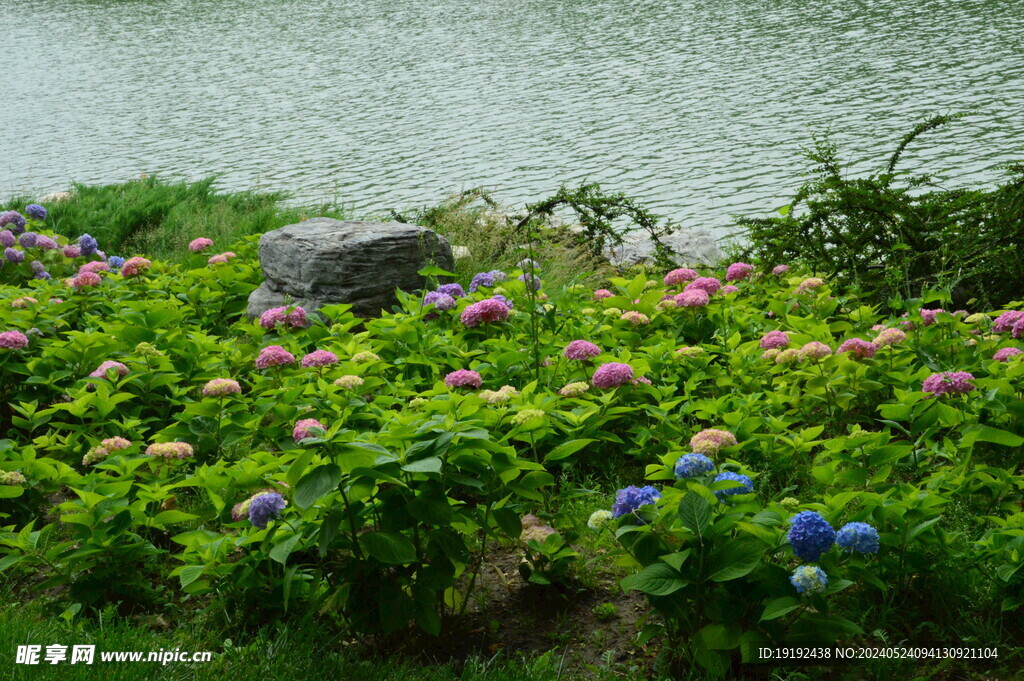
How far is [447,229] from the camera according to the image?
24.8 ft

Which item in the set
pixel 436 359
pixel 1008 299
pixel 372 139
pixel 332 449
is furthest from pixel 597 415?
pixel 372 139

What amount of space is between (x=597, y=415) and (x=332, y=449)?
1.33 metres

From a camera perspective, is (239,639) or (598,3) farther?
(598,3)

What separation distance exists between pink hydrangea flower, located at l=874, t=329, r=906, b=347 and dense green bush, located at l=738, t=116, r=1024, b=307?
1150mm

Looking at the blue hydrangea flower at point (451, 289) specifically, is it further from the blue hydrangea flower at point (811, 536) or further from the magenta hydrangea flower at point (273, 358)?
the blue hydrangea flower at point (811, 536)

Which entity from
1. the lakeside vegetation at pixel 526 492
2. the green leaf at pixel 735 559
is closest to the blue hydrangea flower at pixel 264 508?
the lakeside vegetation at pixel 526 492

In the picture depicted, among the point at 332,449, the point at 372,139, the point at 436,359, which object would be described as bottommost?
the point at 372,139

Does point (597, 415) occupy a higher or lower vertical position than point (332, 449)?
lower

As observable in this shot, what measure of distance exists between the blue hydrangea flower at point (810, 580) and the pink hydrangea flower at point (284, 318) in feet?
10.3

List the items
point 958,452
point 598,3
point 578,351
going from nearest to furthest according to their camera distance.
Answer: point 958,452
point 578,351
point 598,3

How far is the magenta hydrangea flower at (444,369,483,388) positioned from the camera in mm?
3744

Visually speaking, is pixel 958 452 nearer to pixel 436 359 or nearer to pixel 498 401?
pixel 498 401

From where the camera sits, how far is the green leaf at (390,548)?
2.44 m

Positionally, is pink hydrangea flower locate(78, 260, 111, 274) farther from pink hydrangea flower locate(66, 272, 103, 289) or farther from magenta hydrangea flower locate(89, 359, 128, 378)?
magenta hydrangea flower locate(89, 359, 128, 378)
